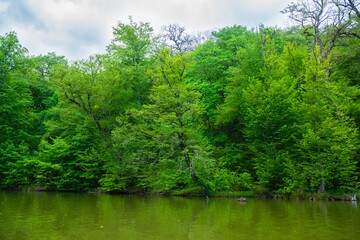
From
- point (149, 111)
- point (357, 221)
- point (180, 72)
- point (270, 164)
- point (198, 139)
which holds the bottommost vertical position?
point (357, 221)

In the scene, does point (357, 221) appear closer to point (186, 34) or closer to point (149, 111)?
point (149, 111)

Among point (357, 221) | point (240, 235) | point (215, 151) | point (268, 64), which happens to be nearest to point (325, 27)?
point (268, 64)

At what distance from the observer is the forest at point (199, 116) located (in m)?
17.6

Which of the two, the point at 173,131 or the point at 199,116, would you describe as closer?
the point at 173,131

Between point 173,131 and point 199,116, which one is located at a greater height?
point 199,116

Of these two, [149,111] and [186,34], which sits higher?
[186,34]

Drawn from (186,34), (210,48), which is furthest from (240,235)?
(186,34)

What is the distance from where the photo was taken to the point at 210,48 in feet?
84.9

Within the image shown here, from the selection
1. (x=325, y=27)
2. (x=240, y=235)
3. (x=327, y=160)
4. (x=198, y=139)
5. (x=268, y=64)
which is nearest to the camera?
(x=240, y=235)

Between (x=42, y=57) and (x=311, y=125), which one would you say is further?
(x=42, y=57)

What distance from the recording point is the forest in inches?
692

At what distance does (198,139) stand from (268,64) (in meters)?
9.02

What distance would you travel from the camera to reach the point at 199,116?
2227cm

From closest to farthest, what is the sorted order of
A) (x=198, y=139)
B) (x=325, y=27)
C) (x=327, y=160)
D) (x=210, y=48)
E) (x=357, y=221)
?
(x=357, y=221) < (x=327, y=160) < (x=198, y=139) < (x=325, y=27) < (x=210, y=48)
